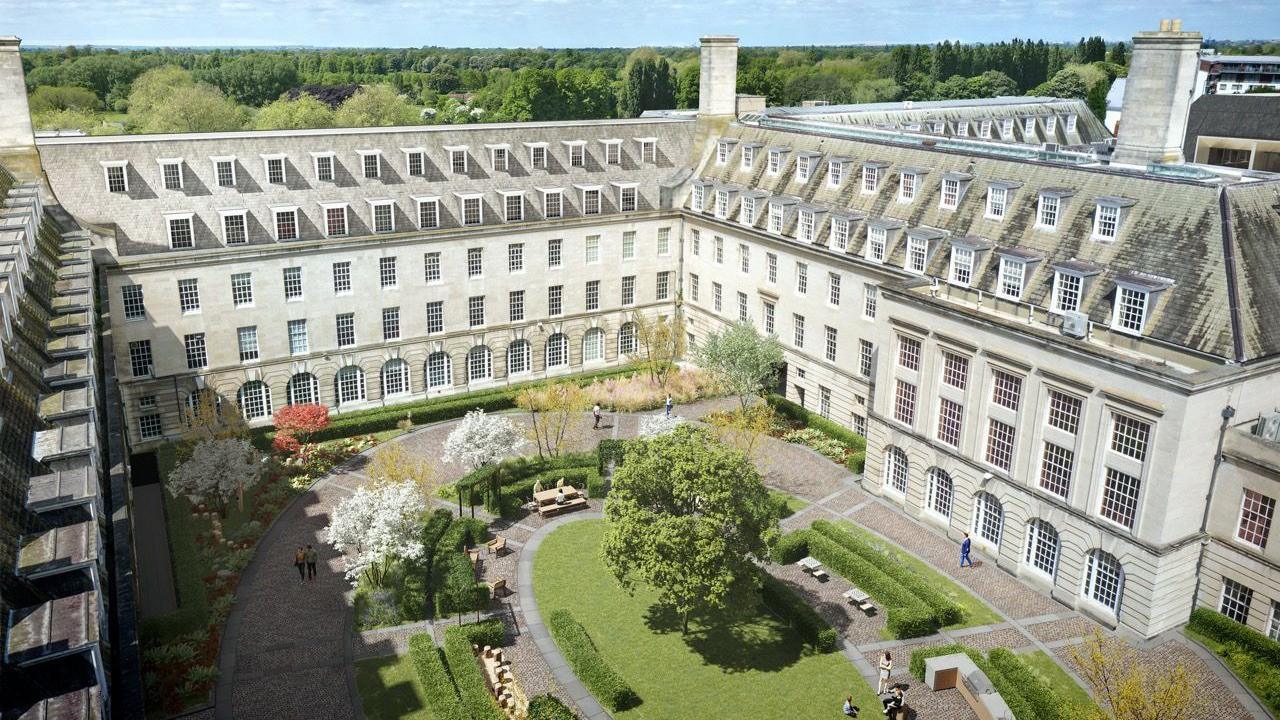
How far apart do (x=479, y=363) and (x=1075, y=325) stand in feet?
138

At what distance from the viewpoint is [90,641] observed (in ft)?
60.2

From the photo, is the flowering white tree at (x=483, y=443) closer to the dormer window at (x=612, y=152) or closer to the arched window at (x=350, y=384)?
the arched window at (x=350, y=384)

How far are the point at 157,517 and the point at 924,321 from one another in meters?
43.0

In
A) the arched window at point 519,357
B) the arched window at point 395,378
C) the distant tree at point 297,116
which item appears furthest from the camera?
the distant tree at point 297,116

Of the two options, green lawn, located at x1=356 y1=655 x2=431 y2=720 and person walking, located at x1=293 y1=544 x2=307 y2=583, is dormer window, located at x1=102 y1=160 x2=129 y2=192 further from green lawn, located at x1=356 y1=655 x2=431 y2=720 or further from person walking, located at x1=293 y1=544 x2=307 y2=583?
green lawn, located at x1=356 y1=655 x2=431 y2=720

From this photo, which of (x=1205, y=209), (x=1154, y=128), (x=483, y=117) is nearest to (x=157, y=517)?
(x=1205, y=209)

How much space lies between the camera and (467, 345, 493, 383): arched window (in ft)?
228

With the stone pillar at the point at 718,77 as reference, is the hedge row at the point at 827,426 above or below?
below

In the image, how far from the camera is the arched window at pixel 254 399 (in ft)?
205

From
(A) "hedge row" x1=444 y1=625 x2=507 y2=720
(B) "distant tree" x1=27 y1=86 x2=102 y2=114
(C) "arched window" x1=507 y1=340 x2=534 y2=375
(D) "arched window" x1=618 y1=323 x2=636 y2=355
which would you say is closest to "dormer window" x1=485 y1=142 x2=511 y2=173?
(C) "arched window" x1=507 y1=340 x2=534 y2=375

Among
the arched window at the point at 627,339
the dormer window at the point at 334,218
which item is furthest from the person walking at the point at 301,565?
the arched window at the point at 627,339

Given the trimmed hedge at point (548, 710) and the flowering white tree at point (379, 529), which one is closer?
the trimmed hedge at point (548, 710)

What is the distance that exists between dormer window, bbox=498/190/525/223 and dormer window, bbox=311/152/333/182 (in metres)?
12.0

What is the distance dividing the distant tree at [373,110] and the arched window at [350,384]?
73298 mm
